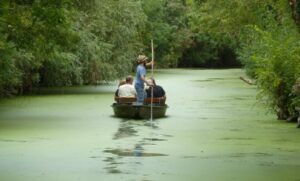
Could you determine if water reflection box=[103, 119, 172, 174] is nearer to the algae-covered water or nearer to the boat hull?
the algae-covered water

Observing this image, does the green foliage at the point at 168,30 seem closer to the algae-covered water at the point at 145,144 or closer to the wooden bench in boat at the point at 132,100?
the algae-covered water at the point at 145,144

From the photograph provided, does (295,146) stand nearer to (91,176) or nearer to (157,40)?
(91,176)

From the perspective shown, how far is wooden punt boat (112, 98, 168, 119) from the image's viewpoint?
52.4ft

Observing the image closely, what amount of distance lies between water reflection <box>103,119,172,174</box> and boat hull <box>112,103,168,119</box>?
32 centimetres

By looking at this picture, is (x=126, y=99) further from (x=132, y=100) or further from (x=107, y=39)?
(x=107, y=39)

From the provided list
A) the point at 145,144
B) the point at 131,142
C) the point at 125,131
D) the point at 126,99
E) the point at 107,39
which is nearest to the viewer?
the point at 145,144

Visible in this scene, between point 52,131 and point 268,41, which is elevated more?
point 268,41

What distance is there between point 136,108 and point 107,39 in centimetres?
1208

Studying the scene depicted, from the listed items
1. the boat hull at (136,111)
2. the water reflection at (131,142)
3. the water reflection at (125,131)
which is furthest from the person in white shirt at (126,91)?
the water reflection at (125,131)

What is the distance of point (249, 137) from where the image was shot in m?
12.8

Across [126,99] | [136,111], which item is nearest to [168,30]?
[126,99]

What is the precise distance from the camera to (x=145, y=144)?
11.8 metres

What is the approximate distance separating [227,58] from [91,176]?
195 ft

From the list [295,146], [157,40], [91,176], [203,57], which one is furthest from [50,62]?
[203,57]
